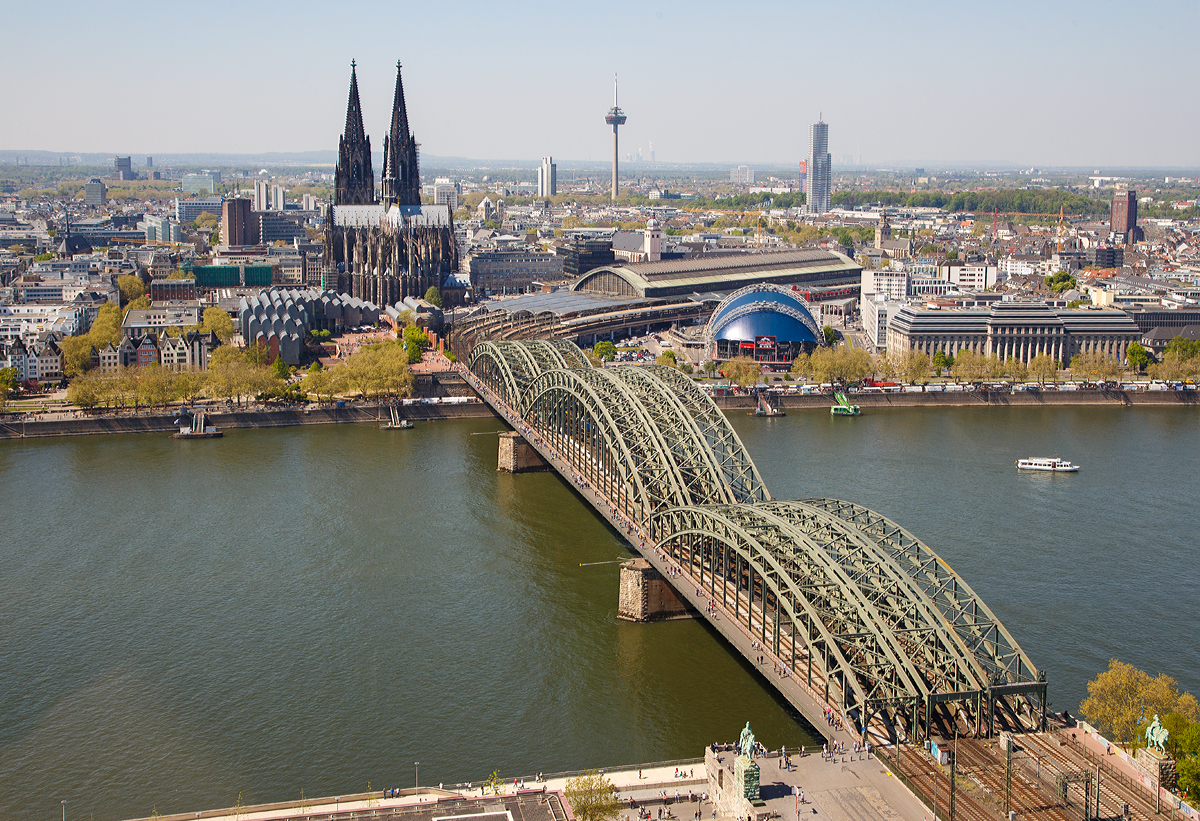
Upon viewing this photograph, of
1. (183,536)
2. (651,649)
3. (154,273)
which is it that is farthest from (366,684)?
(154,273)

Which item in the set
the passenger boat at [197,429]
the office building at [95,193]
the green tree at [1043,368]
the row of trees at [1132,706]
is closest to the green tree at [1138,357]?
the green tree at [1043,368]

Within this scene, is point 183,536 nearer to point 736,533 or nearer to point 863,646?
point 736,533

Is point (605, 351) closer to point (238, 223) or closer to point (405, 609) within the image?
point (405, 609)

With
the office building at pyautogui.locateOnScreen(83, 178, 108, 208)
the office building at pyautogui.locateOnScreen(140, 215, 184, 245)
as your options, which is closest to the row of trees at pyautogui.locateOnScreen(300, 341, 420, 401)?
the office building at pyautogui.locateOnScreen(140, 215, 184, 245)

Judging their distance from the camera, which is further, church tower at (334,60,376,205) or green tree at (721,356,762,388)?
church tower at (334,60,376,205)

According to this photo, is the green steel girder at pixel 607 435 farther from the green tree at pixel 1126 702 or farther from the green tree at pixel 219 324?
the green tree at pixel 219 324

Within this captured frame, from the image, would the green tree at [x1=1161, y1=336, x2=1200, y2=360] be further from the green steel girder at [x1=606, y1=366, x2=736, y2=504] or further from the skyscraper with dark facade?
the skyscraper with dark facade

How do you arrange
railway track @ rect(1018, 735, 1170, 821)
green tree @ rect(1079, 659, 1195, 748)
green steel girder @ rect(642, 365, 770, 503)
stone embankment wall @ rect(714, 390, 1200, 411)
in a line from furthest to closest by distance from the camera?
stone embankment wall @ rect(714, 390, 1200, 411)
green steel girder @ rect(642, 365, 770, 503)
green tree @ rect(1079, 659, 1195, 748)
railway track @ rect(1018, 735, 1170, 821)
